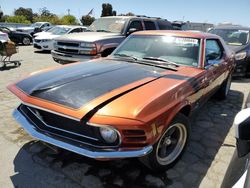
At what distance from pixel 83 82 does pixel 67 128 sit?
1.94ft

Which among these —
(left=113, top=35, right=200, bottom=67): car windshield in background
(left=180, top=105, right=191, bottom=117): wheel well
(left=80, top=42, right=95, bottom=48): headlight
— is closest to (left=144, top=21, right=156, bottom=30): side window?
(left=80, top=42, right=95, bottom=48): headlight

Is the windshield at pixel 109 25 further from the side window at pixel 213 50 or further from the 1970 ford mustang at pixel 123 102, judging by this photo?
the 1970 ford mustang at pixel 123 102

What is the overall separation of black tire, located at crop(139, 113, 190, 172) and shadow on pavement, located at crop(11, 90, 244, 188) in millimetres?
126

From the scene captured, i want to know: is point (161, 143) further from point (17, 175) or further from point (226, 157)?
point (17, 175)

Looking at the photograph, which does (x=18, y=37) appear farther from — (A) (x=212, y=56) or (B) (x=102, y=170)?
(B) (x=102, y=170)

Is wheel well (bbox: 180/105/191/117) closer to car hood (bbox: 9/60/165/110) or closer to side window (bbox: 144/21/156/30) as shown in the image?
car hood (bbox: 9/60/165/110)

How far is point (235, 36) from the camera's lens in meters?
8.59

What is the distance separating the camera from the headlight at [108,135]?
244 cm

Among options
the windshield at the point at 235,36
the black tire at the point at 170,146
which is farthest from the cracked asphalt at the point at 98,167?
the windshield at the point at 235,36

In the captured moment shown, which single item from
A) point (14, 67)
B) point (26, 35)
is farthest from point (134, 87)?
point (26, 35)

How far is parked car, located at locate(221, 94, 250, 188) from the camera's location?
1.45 m

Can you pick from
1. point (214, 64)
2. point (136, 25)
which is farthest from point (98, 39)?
point (214, 64)

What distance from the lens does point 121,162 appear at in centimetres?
315

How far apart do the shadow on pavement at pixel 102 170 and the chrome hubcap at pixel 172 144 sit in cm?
15
